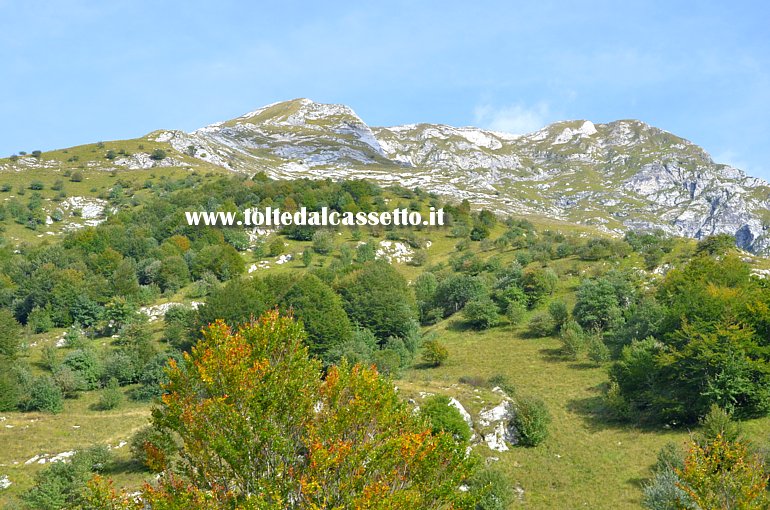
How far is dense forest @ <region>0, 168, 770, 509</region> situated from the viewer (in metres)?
12.4

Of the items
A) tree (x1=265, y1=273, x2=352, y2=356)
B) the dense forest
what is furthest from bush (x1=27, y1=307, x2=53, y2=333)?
tree (x1=265, y1=273, x2=352, y2=356)

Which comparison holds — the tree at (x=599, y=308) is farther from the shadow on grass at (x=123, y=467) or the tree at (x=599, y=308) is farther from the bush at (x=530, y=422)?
the shadow on grass at (x=123, y=467)

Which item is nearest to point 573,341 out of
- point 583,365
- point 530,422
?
point 583,365

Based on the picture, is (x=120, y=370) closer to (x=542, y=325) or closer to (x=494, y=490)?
(x=494, y=490)

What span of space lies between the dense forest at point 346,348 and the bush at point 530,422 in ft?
0.45

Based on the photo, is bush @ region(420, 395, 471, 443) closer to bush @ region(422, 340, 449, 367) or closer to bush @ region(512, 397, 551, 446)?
bush @ region(512, 397, 551, 446)

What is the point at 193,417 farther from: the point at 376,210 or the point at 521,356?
the point at 376,210

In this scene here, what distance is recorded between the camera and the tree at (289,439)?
11664mm

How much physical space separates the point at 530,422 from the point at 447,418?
6.13 meters

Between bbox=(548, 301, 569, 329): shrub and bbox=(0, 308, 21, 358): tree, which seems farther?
bbox=(548, 301, 569, 329): shrub

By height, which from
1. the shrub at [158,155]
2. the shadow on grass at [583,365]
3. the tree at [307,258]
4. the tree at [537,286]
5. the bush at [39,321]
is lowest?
the shadow on grass at [583,365]

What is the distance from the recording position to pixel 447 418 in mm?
27484

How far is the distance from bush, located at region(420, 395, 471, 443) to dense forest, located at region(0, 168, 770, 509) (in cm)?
16

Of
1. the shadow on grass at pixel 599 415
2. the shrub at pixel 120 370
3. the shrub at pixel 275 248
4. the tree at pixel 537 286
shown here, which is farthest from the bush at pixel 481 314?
the shrub at pixel 275 248
